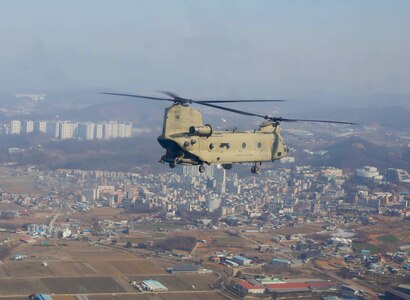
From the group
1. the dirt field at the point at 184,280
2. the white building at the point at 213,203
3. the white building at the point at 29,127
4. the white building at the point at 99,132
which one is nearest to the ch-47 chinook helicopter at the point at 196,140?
the dirt field at the point at 184,280

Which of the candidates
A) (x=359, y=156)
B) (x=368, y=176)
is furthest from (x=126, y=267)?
(x=359, y=156)

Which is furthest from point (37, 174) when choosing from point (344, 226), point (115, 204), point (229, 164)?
point (229, 164)

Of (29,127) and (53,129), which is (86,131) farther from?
(29,127)

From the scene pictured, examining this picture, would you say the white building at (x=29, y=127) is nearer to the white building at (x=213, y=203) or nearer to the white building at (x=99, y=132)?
the white building at (x=99, y=132)

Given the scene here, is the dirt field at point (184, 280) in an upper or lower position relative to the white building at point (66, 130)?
lower

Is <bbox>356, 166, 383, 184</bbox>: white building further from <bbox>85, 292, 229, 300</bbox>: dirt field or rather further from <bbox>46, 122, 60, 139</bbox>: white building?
<bbox>85, 292, 229, 300</bbox>: dirt field

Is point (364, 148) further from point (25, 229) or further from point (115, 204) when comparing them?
point (25, 229)
